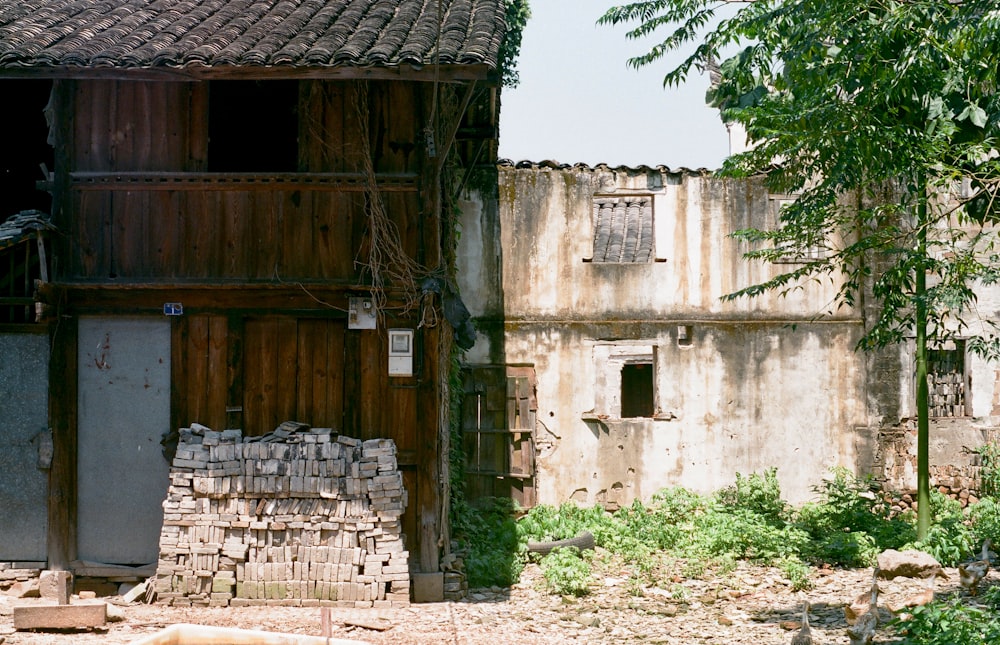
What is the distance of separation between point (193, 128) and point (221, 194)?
79cm

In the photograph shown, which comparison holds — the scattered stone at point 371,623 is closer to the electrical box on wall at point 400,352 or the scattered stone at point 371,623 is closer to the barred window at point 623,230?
the electrical box on wall at point 400,352

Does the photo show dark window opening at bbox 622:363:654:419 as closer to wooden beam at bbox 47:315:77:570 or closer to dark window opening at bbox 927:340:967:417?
dark window opening at bbox 927:340:967:417

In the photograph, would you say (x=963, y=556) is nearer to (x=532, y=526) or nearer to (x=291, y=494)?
(x=532, y=526)

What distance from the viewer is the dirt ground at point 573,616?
9039 mm

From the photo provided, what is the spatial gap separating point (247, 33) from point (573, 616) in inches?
258

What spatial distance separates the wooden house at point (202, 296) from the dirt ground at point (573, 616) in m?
0.92

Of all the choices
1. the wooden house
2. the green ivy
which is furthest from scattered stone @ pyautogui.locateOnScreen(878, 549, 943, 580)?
the green ivy

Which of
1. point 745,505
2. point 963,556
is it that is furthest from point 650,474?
point 963,556

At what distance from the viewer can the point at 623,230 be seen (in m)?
15.8

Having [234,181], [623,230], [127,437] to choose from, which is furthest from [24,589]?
[623,230]

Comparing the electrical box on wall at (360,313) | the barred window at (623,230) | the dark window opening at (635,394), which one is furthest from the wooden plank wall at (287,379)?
the dark window opening at (635,394)

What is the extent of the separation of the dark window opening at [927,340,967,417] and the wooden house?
8.83 m

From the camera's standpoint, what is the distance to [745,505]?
Answer: 14.8m

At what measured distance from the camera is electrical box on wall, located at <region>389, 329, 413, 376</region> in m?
10.4
